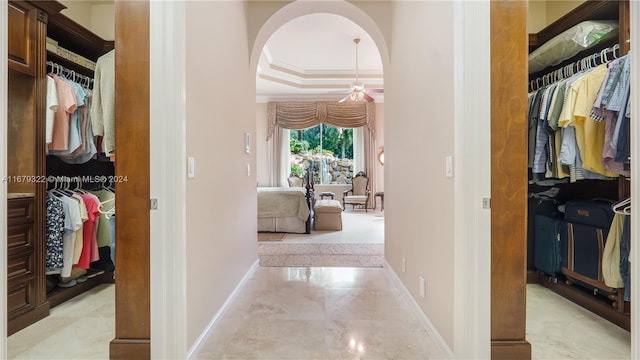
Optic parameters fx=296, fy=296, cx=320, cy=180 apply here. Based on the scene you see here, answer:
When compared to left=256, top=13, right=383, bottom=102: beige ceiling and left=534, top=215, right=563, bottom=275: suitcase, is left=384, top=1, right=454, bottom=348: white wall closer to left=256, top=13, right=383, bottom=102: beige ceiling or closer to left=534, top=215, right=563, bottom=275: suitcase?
left=534, top=215, right=563, bottom=275: suitcase

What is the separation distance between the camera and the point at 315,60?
5.91 metres

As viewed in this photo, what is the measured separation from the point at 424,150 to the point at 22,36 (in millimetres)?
2724

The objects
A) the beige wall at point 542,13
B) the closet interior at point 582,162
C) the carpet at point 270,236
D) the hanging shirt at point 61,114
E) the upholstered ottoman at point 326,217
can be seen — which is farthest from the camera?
the upholstered ottoman at point 326,217

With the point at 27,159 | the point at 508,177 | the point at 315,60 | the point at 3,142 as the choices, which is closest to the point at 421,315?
the point at 508,177

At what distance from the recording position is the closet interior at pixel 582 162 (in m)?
1.80

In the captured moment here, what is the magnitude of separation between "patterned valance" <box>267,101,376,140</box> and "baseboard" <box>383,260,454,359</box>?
5.29 m

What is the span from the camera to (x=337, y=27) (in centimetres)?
448

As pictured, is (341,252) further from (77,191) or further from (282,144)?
(282,144)

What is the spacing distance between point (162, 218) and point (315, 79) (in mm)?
5822

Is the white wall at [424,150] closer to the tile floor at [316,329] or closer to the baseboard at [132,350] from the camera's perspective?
the tile floor at [316,329]

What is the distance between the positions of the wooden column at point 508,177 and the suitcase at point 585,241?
1042 millimetres

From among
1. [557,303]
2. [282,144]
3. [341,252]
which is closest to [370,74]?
[282,144]
